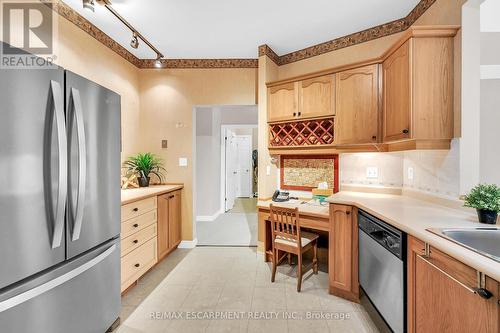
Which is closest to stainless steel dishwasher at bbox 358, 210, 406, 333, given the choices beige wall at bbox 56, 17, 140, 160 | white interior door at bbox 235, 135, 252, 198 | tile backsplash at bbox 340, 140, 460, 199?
tile backsplash at bbox 340, 140, 460, 199

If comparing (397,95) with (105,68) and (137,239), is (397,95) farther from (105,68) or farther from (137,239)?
(105,68)

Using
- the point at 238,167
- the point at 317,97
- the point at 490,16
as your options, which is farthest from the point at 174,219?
the point at 238,167

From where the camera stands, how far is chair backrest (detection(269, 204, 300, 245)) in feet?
7.58

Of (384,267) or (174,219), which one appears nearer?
(384,267)

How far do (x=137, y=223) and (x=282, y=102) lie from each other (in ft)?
7.26

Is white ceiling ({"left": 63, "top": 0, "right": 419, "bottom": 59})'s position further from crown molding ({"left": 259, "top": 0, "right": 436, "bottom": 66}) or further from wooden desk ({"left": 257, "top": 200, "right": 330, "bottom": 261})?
wooden desk ({"left": 257, "top": 200, "right": 330, "bottom": 261})

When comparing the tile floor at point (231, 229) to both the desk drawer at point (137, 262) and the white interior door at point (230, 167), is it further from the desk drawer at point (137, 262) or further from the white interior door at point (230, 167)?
the desk drawer at point (137, 262)

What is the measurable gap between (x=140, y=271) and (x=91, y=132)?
1650 mm

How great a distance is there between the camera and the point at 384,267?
171 centimetres

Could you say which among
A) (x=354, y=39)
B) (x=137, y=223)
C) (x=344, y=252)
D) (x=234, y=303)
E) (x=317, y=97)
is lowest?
(x=234, y=303)

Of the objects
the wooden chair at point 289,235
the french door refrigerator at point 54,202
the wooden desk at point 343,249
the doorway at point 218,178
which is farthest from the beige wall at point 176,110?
the wooden desk at point 343,249

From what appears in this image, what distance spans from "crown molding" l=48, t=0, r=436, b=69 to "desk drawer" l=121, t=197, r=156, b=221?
1942 mm

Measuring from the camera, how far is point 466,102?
1.72 metres

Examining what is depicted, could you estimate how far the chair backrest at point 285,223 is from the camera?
2311mm
